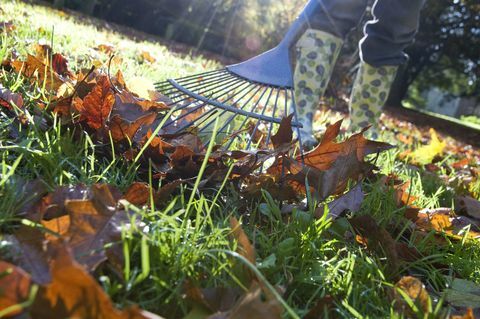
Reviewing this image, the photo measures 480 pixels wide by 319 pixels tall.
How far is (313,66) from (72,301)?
7.57 ft

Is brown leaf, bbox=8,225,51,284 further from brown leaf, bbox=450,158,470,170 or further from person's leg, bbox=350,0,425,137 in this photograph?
brown leaf, bbox=450,158,470,170

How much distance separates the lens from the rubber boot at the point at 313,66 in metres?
2.60

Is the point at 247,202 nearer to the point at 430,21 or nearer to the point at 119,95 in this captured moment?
the point at 119,95

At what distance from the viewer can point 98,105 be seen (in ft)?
3.82

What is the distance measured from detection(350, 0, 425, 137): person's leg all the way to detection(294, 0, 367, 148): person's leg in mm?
145

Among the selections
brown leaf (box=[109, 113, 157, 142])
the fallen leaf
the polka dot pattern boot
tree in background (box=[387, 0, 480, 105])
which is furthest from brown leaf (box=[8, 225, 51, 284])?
tree in background (box=[387, 0, 480, 105])

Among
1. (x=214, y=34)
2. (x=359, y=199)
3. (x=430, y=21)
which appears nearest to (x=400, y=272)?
(x=359, y=199)

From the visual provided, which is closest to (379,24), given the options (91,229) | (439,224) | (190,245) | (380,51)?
(380,51)

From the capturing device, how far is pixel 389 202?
1.31 meters

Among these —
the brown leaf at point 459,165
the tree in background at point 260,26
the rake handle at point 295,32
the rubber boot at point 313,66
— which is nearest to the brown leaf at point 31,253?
the rake handle at point 295,32

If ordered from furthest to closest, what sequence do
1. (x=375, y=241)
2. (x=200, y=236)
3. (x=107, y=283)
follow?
(x=375, y=241)
(x=200, y=236)
(x=107, y=283)

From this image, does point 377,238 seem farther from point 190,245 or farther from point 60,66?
point 60,66

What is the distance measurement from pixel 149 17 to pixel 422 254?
637 inches

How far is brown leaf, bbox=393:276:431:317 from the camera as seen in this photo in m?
0.78
